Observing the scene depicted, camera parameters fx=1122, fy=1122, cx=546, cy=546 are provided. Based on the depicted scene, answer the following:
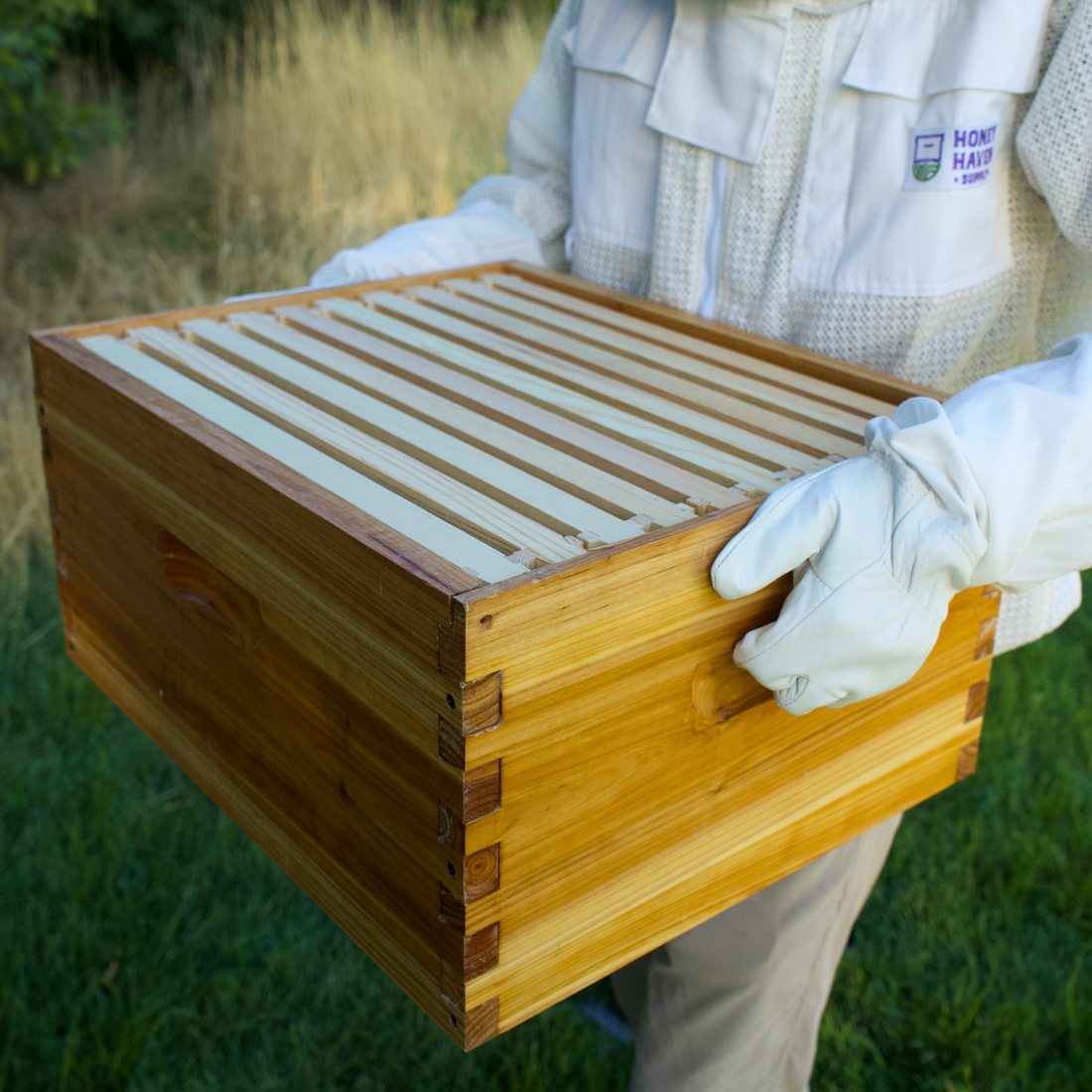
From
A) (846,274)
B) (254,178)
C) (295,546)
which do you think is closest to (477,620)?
(295,546)

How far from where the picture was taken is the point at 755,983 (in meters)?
1.47

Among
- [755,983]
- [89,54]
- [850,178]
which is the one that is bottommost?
[755,983]

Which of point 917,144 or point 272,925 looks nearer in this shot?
point 917,144

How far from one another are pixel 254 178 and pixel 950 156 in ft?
13.7

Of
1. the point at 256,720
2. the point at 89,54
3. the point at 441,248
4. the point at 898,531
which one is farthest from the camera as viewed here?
the point at 89,54

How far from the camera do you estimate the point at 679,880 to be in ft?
A: 3.37

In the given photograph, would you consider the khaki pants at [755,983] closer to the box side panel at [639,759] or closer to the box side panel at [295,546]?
the box side panel at [639,759]

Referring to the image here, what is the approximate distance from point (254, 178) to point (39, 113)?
44.1 inches

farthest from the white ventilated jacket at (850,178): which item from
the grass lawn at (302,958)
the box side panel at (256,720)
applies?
the grass lawn at (302,958)

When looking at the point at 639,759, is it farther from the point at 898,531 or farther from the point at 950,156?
the point at 950,156

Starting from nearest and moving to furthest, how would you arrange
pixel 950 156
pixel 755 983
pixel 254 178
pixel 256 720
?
1. pixel 256 720
2. pixel 950 156
3. pixel 755 983
4. pixel 254 178

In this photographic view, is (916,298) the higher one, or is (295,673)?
(916,298)

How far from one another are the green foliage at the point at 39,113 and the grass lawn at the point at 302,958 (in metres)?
2.11

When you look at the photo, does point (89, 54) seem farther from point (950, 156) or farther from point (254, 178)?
point (950, 156)
